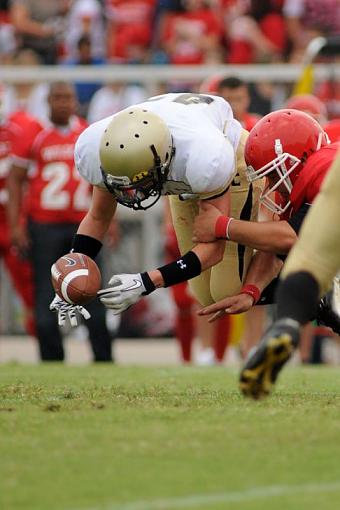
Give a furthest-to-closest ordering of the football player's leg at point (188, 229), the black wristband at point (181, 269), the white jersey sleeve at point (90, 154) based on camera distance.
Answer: the football player's leg at point (188, 229)
the white jersey sleeve at point (90, 154)
the black wristband at point (181, 269)

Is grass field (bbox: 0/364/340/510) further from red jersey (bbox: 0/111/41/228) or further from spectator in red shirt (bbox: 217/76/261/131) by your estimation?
red jersey (bbox: 0/111/41/228)

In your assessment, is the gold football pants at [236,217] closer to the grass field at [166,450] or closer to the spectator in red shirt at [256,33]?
the grass field at [166,450]

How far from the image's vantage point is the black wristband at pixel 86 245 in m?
6.72

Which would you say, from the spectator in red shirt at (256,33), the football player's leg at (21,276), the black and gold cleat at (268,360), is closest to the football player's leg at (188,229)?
the black and gold cleat at (268,360)

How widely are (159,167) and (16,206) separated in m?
5.30

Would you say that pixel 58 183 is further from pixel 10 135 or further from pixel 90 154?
pixel 90 154

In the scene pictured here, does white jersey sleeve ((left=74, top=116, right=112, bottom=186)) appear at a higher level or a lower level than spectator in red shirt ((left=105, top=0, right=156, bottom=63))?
higher

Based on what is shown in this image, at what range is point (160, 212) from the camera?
12.9 m

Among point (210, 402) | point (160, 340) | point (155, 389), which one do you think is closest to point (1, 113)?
point (160, 340)

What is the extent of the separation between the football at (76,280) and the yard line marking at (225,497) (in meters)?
2.62

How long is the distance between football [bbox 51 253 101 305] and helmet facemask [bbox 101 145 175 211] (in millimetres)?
463

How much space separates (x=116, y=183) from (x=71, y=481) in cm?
235

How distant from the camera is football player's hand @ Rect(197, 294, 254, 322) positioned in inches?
244

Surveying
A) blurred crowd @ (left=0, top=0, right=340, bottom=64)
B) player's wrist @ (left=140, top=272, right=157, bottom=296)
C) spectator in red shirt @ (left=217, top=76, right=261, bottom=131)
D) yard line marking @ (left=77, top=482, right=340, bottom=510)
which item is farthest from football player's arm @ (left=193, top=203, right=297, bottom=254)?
blurred crowd @ (left=0, top=0, right=340, bottom=64)
